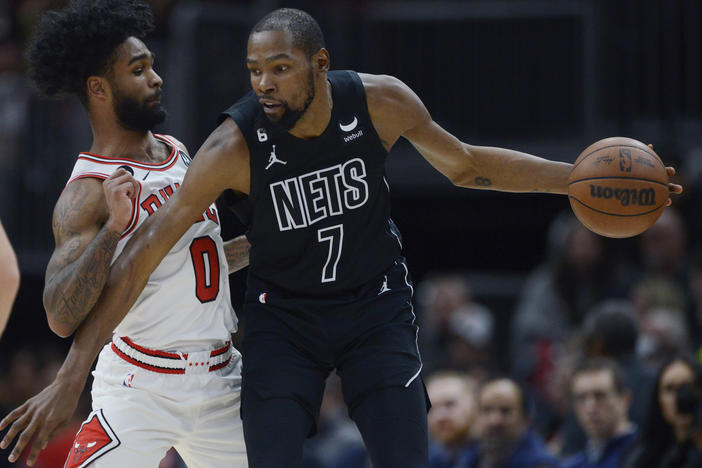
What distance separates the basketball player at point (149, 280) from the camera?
4.24m

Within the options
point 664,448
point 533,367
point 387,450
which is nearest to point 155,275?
point 387,450

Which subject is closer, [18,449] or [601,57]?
[18,449]

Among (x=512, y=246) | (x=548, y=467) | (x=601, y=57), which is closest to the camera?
(x=548, y=467)

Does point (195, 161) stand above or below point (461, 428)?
above

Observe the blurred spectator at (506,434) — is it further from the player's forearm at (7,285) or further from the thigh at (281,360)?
the player's forearm at (7,285)

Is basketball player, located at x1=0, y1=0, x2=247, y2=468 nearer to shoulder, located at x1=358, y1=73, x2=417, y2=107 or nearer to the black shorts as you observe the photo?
the black shorts

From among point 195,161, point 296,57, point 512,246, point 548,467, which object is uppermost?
point 296,57

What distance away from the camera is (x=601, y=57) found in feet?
32.4

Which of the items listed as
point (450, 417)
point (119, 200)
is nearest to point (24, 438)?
point (119, 200)

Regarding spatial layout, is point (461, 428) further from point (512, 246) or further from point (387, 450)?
point (512, 246)

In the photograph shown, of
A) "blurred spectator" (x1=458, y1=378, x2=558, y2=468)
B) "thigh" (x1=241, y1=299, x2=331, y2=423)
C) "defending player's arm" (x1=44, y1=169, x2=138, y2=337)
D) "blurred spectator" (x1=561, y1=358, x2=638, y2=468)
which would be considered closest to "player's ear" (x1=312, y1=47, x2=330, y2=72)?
"defending player's arm" (x1=44, y1=169, x2=138, y2=337)

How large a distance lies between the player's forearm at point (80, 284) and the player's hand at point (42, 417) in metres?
0.24

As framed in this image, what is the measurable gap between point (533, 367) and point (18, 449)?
5.68 metres

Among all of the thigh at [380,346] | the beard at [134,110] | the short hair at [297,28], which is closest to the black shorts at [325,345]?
the thigh at [380,346]
